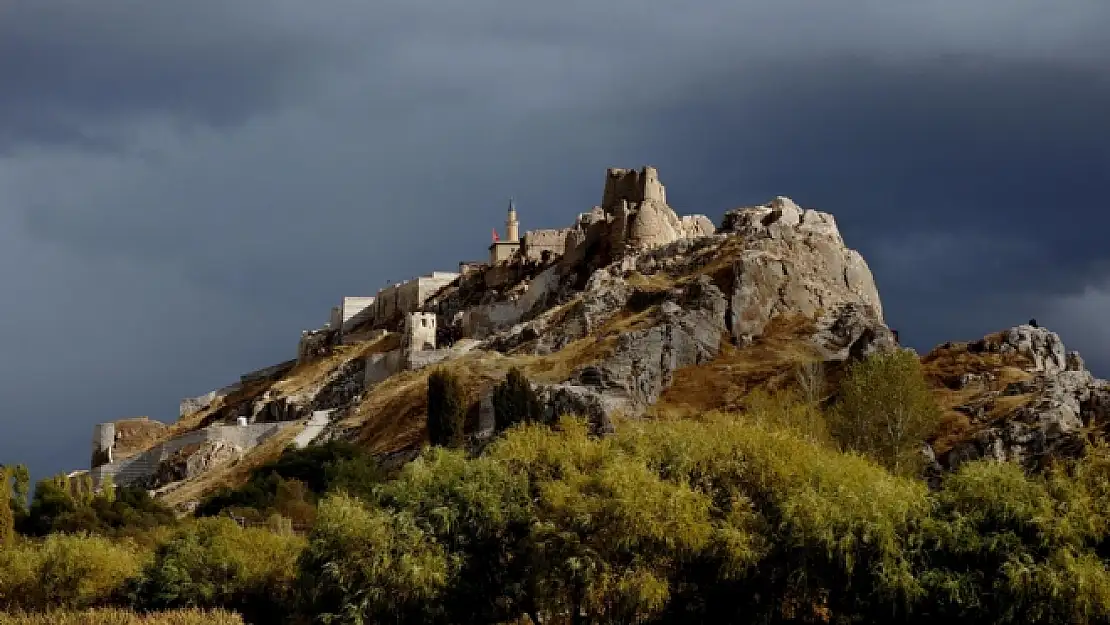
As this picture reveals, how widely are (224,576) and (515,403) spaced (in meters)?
21.8

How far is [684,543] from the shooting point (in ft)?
134

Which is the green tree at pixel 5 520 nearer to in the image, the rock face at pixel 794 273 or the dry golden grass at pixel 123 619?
the dry golden grass at pixel 123 619

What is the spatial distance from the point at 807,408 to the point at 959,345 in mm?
16874

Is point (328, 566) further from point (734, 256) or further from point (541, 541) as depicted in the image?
point (734, 256)

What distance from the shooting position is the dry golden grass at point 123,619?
145 feet

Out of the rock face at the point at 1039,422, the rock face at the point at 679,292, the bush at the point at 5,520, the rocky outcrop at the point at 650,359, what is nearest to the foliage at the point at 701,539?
the rock face at the point at 1039,422

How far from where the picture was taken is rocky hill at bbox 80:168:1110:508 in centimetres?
6656

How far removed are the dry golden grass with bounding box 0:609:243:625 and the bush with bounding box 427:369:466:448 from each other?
26.7m

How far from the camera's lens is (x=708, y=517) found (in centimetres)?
4197

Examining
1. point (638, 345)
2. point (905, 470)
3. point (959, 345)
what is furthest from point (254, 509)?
point (959, 345)

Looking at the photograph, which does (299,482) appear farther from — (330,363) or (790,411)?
(330,363)

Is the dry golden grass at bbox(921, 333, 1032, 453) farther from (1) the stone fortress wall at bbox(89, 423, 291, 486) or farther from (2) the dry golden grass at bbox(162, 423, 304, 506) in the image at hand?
(1) the stone fortress wall at bbox(89, 423, 291, 486)

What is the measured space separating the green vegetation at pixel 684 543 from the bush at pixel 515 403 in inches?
785

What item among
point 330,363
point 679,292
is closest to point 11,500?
point 679,292
